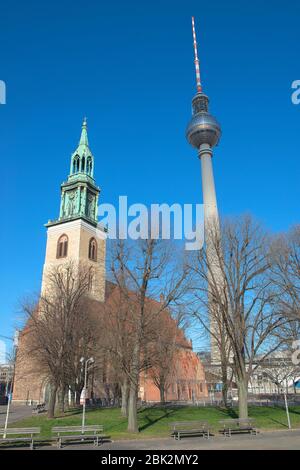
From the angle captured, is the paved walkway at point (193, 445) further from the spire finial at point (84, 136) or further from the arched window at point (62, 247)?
the spire finial at point (84, 136)

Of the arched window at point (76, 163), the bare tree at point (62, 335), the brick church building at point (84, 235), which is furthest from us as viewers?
the arched window at point (76, 163)

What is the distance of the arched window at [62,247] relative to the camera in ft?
199

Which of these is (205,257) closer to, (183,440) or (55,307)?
(183,440)

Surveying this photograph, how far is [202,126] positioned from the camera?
92.8m

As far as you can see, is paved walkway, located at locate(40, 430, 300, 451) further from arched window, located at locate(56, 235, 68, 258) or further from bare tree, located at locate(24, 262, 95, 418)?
arched window, located at locate(56, 235, 68, 258)

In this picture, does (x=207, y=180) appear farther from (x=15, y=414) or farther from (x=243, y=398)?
(x=243, y=398)

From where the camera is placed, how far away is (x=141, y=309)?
67.4ft

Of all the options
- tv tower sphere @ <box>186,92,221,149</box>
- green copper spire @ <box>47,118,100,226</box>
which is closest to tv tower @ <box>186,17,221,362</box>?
tv tower sphere @ <box>186,92,221,149</box>

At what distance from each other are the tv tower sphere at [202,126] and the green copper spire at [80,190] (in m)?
34.2

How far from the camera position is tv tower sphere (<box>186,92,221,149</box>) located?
9250 centimetres

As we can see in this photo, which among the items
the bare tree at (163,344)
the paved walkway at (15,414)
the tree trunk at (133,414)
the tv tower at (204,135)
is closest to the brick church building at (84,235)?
the bare tree at (163,344)

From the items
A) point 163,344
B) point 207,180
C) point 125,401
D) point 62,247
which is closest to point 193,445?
point 163,344

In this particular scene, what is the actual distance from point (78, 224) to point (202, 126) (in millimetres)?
46772
